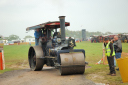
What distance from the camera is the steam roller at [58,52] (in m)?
8.42

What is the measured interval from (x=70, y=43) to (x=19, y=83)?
275cm

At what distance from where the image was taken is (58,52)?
8.68 metres

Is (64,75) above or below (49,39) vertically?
below

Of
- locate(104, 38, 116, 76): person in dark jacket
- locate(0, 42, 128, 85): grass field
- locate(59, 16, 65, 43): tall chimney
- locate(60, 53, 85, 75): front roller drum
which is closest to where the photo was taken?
locate(0, 42, 128, 85): grass field

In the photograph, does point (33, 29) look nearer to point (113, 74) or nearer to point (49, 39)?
point (49, 39)

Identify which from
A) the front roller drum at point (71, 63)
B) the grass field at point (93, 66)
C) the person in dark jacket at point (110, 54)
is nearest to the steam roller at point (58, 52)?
the front roller drum at point (71, 63)

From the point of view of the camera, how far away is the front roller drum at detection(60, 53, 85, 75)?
27.3ft

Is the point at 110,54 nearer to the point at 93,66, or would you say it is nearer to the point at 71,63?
the point at 71,63

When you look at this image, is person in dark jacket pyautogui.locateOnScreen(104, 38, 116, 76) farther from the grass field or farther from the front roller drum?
the front roller drum

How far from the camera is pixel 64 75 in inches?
339

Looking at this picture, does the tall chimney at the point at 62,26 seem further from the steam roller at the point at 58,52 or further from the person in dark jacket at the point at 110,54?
the person in dark jacket at the point at 110,54

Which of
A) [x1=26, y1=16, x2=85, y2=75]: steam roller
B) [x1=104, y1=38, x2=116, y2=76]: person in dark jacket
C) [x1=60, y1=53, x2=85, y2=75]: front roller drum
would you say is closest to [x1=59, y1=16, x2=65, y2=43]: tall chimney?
[x1=26, y1=16, x2=85, y2=75]: steam roller

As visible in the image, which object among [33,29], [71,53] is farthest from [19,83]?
[33,29]

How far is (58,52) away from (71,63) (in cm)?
74
